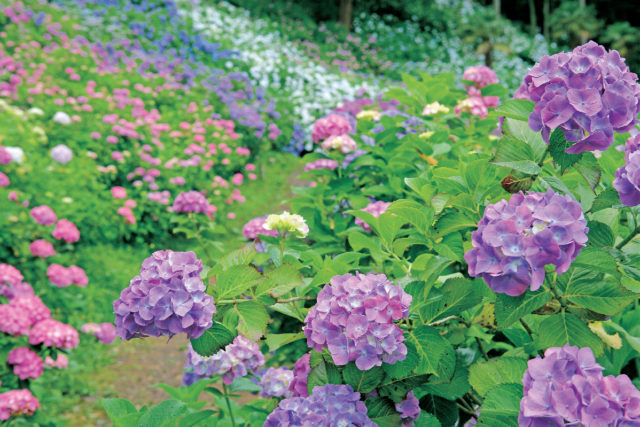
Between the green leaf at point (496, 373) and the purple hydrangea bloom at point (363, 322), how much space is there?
14 centimetres

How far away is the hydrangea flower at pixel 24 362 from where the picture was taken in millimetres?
2355

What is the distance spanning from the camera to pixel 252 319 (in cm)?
92

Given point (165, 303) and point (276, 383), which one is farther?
point (276, 383)

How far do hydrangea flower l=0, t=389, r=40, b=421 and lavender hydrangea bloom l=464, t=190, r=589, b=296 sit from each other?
2.09 metres

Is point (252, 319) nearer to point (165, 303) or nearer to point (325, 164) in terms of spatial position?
point (165, 303)

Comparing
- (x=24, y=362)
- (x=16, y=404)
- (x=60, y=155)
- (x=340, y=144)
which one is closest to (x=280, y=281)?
(x=340, y=144)

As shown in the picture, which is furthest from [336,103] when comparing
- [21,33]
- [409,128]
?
[409,128]

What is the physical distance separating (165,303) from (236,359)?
0.76m

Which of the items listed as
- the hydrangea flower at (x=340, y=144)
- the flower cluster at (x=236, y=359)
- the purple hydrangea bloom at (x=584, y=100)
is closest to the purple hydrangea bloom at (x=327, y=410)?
the purple hydrangea bloom at (x=584, y=100)

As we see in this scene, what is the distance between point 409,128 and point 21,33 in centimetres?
587

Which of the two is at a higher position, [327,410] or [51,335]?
[327,410]

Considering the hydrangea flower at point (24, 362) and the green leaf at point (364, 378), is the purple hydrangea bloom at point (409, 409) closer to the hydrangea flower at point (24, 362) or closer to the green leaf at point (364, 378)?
the green leaf at point (364, 378)

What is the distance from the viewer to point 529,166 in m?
0.88

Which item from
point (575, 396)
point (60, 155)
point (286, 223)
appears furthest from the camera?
point (60, 155)
